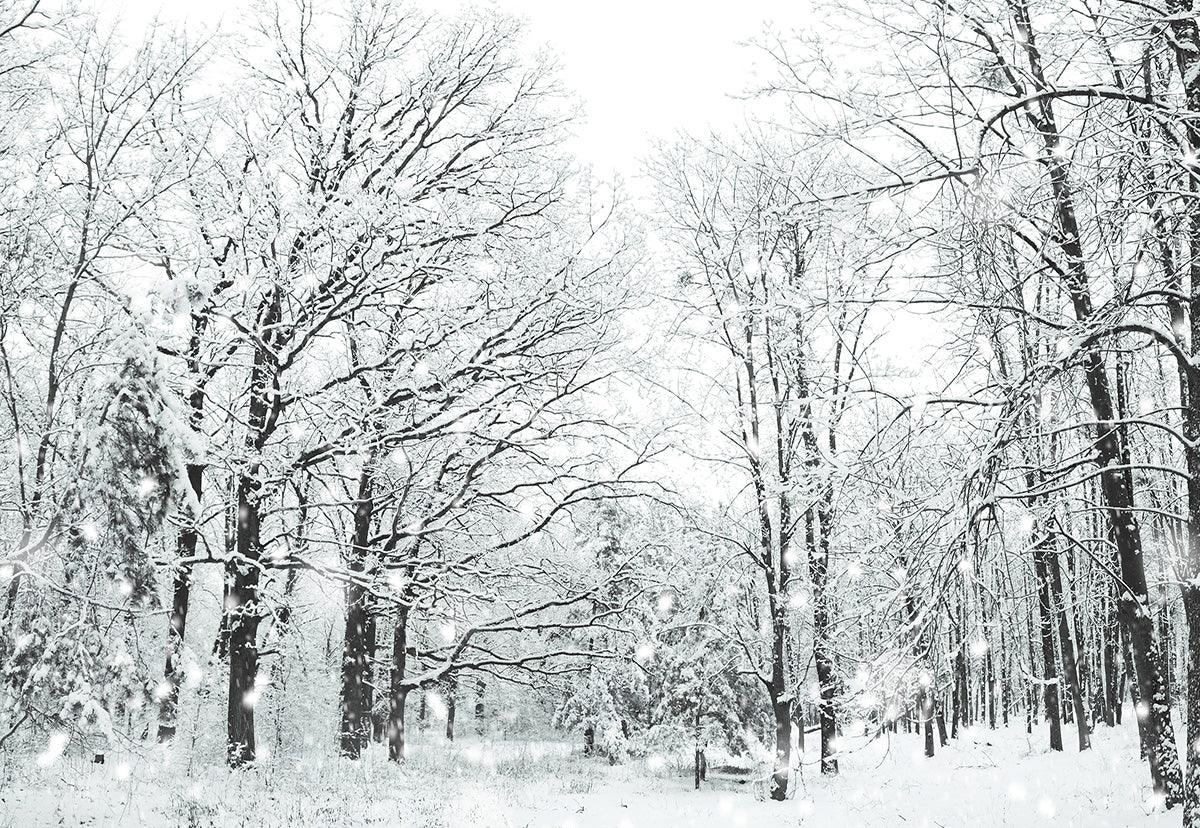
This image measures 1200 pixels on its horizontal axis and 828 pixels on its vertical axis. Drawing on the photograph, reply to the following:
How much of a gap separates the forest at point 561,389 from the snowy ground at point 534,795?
0.12 m

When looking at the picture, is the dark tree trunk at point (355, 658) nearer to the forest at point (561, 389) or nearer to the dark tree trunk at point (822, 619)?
the forest at point (561, 389)

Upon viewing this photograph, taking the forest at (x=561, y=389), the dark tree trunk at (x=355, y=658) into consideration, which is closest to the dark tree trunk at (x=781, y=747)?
the forest at (x=561, y=389)

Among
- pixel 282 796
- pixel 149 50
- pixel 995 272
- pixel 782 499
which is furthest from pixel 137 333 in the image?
pixel 782 499

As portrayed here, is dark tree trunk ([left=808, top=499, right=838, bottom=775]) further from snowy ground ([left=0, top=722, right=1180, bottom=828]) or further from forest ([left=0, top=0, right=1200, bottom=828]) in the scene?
snowy ground ([left=0, top=722, right=1180, bottom=828])

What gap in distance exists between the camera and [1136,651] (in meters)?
9.41

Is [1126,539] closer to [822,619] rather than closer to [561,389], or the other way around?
[822,619]

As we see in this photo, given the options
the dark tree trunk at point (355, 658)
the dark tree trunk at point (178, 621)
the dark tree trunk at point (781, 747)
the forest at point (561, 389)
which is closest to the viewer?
the forest at point (561, 389)

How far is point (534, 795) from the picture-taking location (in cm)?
1322

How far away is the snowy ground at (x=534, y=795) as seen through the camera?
7.45 m

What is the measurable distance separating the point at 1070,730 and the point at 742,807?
2188 centimetres

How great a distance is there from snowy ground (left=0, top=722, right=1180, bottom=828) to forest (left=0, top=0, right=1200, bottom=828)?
12 centimetres

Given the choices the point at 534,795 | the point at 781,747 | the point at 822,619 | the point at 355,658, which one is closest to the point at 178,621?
the point at 355,658

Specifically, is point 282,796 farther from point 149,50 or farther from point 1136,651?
point 1136,651

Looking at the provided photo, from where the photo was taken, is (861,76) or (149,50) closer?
(861,76)
